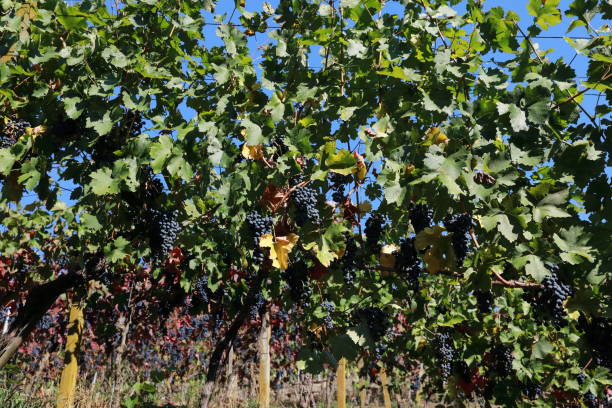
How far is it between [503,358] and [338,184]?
3178 mm

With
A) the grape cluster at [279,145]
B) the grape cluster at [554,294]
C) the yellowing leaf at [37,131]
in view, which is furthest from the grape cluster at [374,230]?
the yellowing leaf at [37,131]

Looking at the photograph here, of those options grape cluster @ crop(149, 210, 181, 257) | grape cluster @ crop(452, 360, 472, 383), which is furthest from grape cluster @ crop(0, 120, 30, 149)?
grape cluster @ crop(452, 360, 472, 383)

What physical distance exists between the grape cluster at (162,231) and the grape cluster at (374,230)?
1.35m

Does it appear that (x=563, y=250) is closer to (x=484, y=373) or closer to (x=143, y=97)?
(x=143, y=97)

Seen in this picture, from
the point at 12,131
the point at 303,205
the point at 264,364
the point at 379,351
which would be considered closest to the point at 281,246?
the point at 303,205

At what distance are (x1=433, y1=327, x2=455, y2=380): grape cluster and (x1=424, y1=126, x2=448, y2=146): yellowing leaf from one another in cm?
329

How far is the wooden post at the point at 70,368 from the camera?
17.9 feet

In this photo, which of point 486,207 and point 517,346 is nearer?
point 486,207

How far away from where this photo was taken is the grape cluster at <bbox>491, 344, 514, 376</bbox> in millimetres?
4715

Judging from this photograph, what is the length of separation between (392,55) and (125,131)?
1.90 metres

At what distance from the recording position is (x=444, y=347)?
16.4ft

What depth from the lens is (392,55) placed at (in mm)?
2465

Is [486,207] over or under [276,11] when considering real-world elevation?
under

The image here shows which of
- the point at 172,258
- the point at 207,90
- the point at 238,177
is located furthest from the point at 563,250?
the point at 172,258
